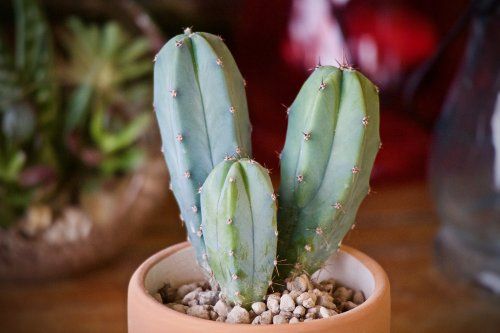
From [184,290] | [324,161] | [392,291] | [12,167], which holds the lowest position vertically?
[392,291]

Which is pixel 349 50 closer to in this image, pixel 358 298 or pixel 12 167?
pixel 12 167

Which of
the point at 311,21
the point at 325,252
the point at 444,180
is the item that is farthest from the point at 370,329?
the point at 311,21

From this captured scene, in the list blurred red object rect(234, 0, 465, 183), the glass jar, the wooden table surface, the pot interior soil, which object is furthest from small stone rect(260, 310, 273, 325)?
blurred red object rect(234, 0, 465, 183)

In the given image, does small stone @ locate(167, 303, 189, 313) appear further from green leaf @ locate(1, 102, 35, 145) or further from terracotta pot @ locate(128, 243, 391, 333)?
green leaf @ locate(1, 102, 35, 145)

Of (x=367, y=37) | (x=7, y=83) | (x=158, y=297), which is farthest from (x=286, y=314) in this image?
(x=367, y=37)

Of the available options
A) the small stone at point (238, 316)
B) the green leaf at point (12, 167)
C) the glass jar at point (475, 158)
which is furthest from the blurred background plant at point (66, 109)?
the small stone at point (238, 316)

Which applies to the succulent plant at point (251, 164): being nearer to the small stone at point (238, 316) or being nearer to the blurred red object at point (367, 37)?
the small stone at point (238, 316)
